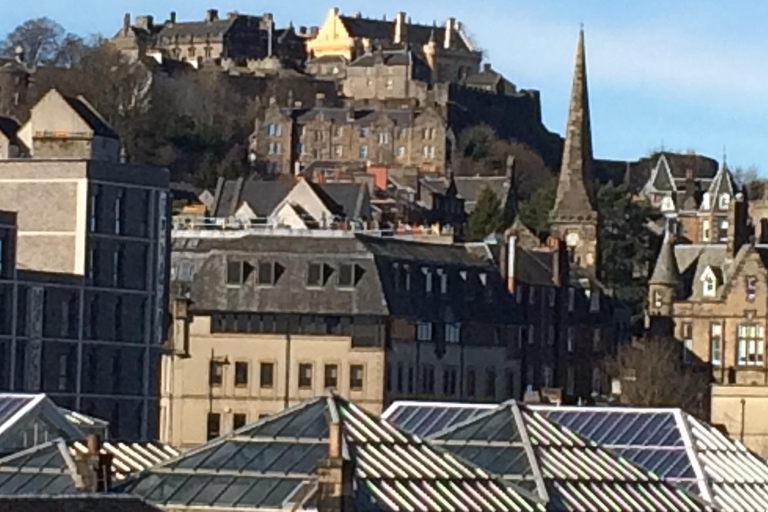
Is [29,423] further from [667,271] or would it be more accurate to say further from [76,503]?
[667,271]

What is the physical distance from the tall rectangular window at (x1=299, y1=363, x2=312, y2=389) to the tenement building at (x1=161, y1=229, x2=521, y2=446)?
0.04 m

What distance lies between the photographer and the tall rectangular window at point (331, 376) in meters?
155

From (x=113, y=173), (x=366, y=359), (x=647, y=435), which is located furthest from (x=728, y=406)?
(x=647, y=435)

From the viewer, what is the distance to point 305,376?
509ft

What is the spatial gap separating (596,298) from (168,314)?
36.0 metres

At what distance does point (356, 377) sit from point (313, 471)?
85818 mm

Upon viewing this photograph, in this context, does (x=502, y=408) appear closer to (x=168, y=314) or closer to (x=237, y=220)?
(x=168, y=314)

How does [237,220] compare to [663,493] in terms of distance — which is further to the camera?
[237,220]

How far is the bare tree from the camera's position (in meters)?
164

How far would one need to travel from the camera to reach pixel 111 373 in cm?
14838

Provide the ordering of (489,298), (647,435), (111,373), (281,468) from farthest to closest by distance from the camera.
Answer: (489,298)
(111,373)
(647,435)
(281,468)

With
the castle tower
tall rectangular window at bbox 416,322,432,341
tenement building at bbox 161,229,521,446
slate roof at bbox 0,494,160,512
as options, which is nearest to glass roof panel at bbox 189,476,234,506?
slate roof at bbox 0,494,160,512

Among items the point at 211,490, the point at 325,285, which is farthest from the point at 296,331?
the point at 211,490

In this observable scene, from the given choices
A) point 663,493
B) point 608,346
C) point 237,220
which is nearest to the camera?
point 663,493
